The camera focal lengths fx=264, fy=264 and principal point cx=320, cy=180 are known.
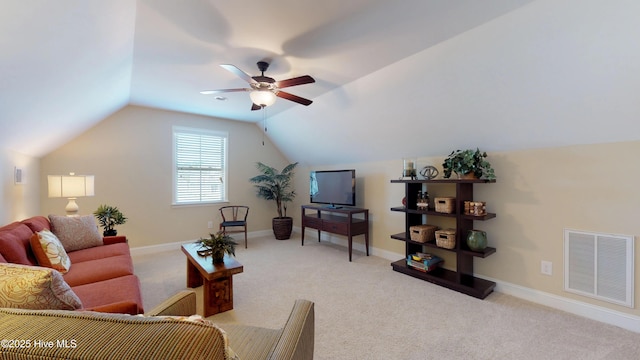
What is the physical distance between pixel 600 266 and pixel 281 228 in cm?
437

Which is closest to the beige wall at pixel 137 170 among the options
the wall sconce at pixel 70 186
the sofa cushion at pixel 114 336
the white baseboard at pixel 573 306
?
the wall sconce at pixel 70 186

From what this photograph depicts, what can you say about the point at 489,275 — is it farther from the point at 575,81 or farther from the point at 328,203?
the point at 328,203

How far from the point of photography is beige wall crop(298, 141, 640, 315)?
7.32ft

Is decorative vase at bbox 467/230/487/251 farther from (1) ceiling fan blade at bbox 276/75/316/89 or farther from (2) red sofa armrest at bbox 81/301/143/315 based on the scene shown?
(2) red sofa armrest at bbox 81/301/143/315

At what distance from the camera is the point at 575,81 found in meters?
2.07

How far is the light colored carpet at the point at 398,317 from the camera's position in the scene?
6.30 ft

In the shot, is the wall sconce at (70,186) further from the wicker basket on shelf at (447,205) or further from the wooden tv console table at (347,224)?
the wicker basket on shelf at (447,205)

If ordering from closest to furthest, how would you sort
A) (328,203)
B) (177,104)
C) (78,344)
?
(78,344), (177,104), (328,203)

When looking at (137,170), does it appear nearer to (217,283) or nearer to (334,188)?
(217,283)

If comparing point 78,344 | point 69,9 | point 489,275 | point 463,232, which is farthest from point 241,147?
point 78,344

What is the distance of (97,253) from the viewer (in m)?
2.67

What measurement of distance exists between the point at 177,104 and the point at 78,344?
4.32m

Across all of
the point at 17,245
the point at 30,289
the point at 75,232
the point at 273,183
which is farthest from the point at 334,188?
the point at 30,289

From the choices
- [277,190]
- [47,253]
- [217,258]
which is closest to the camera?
[47,253]
